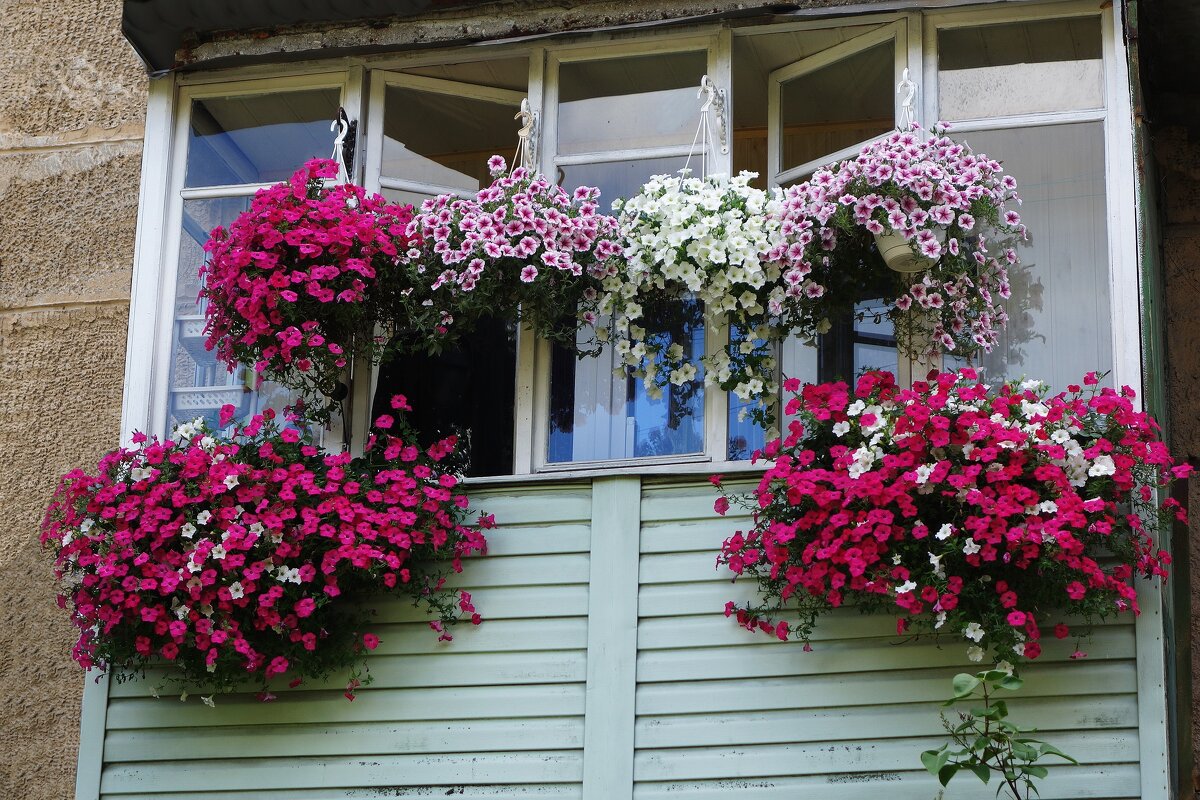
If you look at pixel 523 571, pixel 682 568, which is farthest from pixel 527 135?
pixel 682 568

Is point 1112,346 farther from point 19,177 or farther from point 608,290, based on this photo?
point 19,177

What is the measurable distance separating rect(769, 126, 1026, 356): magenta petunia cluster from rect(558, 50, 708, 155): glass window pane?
0.85m

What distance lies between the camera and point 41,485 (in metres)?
7.52

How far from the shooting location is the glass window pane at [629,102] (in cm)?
734

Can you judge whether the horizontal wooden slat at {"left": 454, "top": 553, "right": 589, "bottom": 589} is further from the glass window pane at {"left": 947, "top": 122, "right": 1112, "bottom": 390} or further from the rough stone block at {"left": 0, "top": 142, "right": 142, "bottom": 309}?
the rough stone block at {"left": 0, "top": 142, "right": 142, "bottom": 309}

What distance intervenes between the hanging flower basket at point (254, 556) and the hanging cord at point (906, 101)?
6.98 feet

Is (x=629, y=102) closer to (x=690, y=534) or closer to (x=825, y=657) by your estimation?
(x=690, y=534)

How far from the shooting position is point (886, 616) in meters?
6.25

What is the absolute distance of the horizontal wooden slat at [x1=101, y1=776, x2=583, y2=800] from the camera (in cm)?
634

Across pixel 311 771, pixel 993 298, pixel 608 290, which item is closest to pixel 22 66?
pixel 608 290

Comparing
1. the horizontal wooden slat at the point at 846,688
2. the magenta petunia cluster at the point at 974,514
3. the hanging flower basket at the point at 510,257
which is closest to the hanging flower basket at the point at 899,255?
the magenta petunia cluster at the point at 974,514

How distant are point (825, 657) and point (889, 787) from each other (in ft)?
1.60

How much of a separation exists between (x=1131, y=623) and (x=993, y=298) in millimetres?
1324

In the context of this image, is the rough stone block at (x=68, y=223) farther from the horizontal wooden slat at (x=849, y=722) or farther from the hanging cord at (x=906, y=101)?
the hanging cord at (x=906, y=101)
